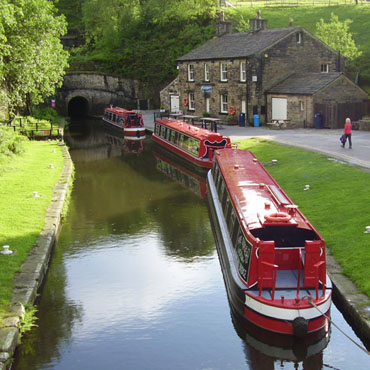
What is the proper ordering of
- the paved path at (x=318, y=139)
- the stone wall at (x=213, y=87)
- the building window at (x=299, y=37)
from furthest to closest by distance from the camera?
1. the stone wall at (x=213, y=87)
2. the building window at (x=299, y=37)
3. the paved path at (x=318, y=139)

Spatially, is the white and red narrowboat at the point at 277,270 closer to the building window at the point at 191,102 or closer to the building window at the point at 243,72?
the building window at the point at 243,72

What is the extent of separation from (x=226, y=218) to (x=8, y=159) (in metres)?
12.1

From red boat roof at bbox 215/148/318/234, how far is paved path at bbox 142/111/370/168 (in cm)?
540

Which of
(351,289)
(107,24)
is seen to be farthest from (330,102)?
(107,24)

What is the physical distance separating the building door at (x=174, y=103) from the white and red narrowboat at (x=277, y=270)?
33263 millimetres

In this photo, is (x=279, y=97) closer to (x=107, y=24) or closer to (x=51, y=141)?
(x=51, y=141)

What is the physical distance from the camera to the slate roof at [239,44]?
34656mm

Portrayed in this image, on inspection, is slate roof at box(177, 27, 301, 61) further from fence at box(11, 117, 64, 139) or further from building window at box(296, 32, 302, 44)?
fence at box(11, 117, 64, 139)

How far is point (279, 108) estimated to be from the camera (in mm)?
33688

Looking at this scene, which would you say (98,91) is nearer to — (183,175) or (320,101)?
(320,101)

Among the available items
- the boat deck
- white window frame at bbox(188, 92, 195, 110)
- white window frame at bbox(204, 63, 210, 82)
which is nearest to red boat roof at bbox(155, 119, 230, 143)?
white window frame at bbox(204, 63, 210, 82)

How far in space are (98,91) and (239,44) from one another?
17162 mm

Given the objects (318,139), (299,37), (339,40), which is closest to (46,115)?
(299,37)

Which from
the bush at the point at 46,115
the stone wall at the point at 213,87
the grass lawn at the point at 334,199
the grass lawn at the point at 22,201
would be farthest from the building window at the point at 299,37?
the bush at the point at 46,115
